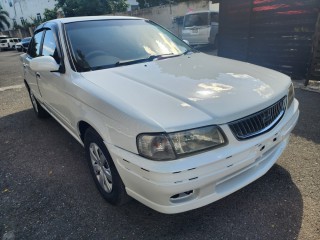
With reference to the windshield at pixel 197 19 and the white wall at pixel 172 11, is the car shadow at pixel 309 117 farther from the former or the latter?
the white wall at pixel 172 11

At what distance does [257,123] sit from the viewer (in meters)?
2.16

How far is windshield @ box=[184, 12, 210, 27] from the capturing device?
42.3ft

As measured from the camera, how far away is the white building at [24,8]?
3947cm

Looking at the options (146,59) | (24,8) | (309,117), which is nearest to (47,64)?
(146,59)

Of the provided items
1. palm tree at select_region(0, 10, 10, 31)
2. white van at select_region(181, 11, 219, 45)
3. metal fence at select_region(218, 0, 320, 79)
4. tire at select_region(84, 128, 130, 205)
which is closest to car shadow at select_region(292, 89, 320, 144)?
metal fence at select_region(218, 0, 320, 79)

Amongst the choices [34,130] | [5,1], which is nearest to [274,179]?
[34,130]

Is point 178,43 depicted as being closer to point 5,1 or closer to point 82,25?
point 82,25

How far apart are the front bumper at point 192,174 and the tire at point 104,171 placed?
17cm

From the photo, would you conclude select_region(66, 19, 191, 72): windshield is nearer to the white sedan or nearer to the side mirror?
the white sedan

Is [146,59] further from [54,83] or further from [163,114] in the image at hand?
[163,114]

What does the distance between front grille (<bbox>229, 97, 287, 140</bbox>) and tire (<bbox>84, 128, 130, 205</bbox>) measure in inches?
40.5

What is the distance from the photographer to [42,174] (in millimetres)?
3363

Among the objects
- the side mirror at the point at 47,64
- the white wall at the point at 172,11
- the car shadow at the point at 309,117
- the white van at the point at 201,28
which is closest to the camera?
the side mirror at the point at 47,64

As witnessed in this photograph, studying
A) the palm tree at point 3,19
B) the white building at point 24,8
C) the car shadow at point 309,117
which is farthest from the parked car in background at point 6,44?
the car shadow at point 309,117
